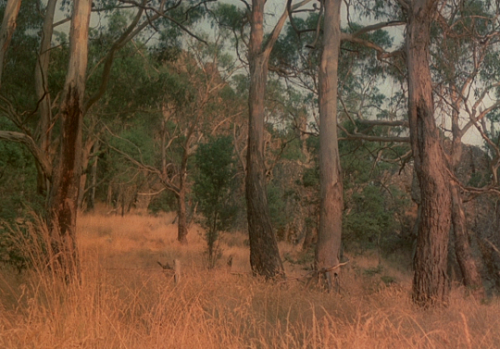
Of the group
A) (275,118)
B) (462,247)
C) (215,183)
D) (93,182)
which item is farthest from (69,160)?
(93,182)

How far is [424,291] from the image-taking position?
693 centimetres

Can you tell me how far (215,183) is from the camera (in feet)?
51.5

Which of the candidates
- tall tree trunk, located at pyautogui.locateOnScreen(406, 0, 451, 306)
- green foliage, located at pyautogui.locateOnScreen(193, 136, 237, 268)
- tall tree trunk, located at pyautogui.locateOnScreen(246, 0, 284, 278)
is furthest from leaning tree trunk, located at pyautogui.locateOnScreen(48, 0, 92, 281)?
green foliage, located at pyautogui.locateOnScreen(193, 136, 237, 268)

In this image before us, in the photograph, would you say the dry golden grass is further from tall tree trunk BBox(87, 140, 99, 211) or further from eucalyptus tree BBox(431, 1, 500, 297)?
tall tree trunk BBox(87, 140, 99, 211)

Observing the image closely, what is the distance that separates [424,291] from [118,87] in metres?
13.9

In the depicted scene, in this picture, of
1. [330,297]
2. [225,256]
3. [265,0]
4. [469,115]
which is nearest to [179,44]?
[265,0]

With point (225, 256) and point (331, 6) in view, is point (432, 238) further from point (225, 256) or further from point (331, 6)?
point (225, 256)

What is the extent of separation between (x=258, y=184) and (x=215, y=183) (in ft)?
17.5

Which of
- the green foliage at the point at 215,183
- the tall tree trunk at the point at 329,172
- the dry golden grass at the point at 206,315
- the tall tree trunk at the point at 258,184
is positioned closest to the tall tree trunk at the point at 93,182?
the green foliage at the point at 215,183

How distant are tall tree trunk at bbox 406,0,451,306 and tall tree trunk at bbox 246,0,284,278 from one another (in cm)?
321

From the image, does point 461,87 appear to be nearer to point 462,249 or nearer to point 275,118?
point 462,249

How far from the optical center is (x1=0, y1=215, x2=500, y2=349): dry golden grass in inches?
146

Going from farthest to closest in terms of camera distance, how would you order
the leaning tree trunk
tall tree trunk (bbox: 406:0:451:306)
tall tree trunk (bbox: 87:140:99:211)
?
tall tree trunk (bbox: 87:140:99:211) < the leaning tree trunk < tall tree trunk (bbox: 406:0:451:306)

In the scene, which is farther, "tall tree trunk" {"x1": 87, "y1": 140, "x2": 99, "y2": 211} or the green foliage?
"tall tree trunk" {"x1": 87, "y1": 140, "x2": 99, "y2": 211}
